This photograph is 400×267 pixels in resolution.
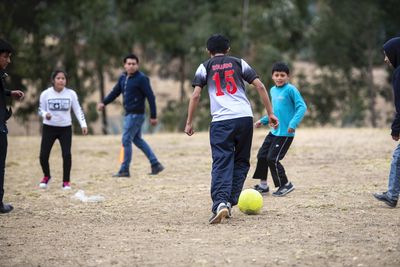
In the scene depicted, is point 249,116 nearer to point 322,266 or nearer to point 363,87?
point 322,266

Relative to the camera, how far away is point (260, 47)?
33844 mm

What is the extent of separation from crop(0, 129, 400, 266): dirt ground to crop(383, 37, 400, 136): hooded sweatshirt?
40.0 inches

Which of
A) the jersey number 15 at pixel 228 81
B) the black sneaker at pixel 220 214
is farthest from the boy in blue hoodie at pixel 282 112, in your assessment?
the black sneaker at pixel 220 214

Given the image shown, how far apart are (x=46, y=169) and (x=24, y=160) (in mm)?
5334

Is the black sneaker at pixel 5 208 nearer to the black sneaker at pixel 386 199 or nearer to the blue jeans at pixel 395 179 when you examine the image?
the black sneaker at pixel 386 199

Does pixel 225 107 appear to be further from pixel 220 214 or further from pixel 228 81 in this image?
pixel 220 214

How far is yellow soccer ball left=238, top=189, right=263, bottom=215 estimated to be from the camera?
8031mm

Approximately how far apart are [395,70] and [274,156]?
209cm

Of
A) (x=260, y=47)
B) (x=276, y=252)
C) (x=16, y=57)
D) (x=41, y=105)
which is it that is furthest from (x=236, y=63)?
(x=260, y=47)

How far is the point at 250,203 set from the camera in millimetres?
8023

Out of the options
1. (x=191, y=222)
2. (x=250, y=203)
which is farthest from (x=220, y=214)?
(x=250, y=203)

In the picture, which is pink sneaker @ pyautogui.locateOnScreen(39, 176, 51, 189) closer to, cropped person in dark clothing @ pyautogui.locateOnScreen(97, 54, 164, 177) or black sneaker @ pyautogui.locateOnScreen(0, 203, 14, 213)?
cropped person in dark clothing @ pyautogui.locateOnScreen(97, 54, 164, 177)

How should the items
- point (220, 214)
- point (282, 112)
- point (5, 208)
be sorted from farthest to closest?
point (282, 112)
point (5, 208)
point (220, 214)

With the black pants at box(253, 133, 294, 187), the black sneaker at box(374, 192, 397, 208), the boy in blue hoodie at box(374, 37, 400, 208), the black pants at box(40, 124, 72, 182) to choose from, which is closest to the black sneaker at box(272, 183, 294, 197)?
the black pants at box(253, 133, 294, 187)
